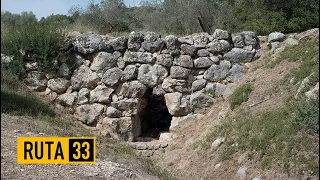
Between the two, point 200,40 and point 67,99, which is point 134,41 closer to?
point 200,40

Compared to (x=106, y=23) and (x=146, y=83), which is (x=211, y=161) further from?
(x=106, y=23)

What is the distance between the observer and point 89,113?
9.35m

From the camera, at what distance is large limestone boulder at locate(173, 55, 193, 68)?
9180mm

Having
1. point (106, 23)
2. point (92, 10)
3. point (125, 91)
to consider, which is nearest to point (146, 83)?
point (125, 91)

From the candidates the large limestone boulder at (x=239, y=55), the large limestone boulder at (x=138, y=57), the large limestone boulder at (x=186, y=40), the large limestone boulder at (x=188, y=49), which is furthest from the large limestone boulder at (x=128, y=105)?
the large limestone boulder at (x=239, y=55)

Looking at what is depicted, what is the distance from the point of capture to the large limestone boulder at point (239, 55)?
935 cm

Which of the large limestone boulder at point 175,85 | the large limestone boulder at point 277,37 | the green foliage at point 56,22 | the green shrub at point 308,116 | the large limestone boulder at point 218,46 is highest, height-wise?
the green foliage at point 56,22

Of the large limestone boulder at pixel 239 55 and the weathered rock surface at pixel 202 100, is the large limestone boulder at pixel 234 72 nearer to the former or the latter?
the large limestone boulder at pixel 239 55

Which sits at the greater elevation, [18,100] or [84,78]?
[84,78]

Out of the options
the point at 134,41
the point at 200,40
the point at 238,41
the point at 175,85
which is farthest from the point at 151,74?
the point at 238,41

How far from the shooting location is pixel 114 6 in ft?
50.0

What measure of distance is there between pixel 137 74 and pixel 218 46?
1.99 metres

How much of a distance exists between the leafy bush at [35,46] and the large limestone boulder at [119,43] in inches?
46.2

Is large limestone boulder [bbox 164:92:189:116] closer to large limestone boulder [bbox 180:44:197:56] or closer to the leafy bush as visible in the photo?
large limestone boulder [bbox 180:44:197:56]
